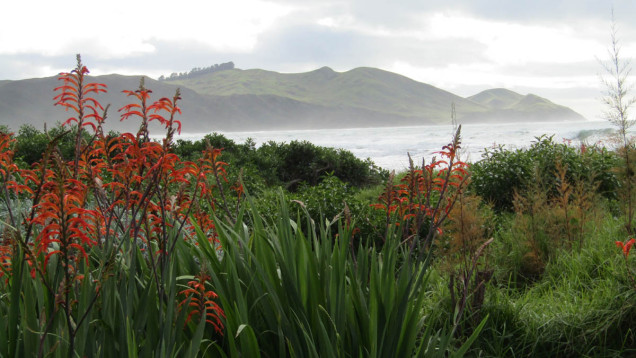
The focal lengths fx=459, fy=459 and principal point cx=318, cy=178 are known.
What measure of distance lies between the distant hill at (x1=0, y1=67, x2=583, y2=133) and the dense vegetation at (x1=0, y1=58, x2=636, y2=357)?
106034 millimetres

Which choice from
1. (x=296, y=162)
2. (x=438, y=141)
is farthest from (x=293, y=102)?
(x=296, y=162)

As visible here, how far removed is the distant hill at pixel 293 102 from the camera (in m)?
116

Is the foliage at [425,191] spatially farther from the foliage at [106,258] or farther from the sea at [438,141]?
the sea at [438,141]

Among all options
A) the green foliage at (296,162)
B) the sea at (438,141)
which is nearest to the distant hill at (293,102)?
the sea at (438,141)

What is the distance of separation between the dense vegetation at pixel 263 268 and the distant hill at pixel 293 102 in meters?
106

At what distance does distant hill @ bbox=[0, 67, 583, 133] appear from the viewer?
116 metres

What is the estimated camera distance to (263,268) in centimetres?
197

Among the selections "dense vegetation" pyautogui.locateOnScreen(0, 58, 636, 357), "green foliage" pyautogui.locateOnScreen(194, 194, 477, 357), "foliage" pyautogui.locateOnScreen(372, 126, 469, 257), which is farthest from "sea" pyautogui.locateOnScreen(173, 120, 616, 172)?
"green foliage" pyautogui.locateOnScreen(194, 194, 477, 357)

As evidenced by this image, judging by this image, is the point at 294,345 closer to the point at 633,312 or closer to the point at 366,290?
the point at 366,290

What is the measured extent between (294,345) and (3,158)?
1.36 meters

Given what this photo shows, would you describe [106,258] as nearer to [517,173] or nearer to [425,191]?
[425,191]

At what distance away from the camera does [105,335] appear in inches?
60.9

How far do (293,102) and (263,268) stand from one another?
5816 inches

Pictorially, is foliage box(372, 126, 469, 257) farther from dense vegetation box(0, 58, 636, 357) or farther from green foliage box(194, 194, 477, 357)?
green foliage box(194, 194, 477, 357)
